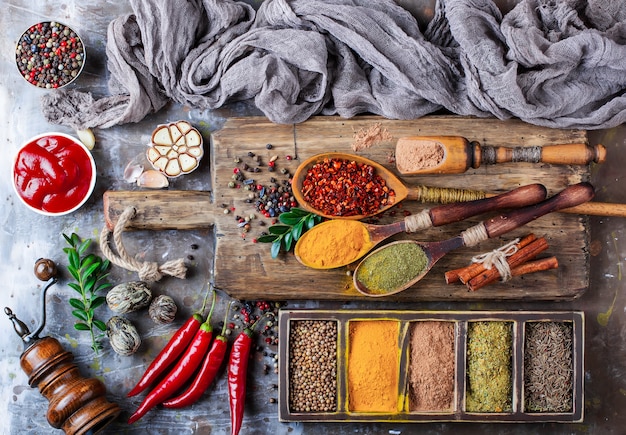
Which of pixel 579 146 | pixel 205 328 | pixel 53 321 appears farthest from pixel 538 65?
pixel 53 321

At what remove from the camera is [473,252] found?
2.69 meters

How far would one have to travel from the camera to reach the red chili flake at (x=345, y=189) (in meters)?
2.60

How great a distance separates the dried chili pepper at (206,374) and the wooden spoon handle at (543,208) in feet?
4.41

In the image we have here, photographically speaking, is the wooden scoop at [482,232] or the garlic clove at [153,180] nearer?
the wooden scoop at [482,232]

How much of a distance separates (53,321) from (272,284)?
1.15 metres

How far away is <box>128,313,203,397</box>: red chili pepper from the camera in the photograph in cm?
277

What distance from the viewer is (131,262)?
277 centimetres

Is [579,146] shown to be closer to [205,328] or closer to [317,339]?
[317,339]

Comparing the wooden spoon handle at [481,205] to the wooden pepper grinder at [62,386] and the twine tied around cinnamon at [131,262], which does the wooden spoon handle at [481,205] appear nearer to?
the twine tied around cinnamon at [131,262]

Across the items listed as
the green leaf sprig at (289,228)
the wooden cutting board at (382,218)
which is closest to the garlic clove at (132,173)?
the wooden cutting board at (382,218)

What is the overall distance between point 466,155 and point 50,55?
199 centimetres

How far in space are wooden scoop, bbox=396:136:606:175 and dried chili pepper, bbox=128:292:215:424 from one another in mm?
1217

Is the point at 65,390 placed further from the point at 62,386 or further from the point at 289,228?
the point at 289,228

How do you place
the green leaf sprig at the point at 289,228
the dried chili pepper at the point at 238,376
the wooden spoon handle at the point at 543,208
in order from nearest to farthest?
the wooden spoon handle at the point at 543,208, the green leaf sprig at the point at 289,228, the dried chili pepper at the point at 238,376
